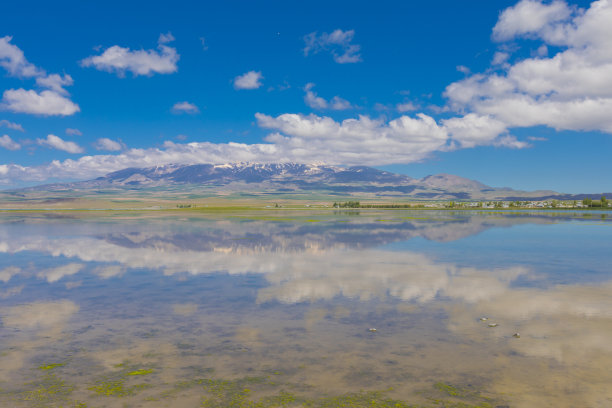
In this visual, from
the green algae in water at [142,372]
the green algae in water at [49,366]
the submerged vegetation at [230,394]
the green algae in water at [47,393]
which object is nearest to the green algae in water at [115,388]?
the submerged vegetation at [230,394]

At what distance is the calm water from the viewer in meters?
11.2

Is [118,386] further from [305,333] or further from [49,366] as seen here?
[305,333]

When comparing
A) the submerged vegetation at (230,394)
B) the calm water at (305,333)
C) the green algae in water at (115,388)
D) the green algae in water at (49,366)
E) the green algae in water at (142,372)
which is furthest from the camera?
the green algae in water at (49,366)

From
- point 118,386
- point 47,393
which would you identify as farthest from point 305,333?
point 47,393

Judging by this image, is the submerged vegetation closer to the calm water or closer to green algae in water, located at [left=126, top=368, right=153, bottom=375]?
the calm water

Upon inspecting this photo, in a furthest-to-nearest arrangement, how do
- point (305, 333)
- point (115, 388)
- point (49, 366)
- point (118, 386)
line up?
1. point (305, 333)
2. point (49, 366)
3. point (118, 386)
4. point (115, 388)

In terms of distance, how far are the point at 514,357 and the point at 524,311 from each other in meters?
6.18

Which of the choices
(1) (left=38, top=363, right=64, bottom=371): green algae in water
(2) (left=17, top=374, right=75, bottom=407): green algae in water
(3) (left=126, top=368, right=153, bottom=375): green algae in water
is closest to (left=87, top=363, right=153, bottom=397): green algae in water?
(3) (left=126, top=368, right=153, bottom=375): green algae in water

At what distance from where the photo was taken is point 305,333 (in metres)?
15.6

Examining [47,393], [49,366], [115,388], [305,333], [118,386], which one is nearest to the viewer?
[47,393]

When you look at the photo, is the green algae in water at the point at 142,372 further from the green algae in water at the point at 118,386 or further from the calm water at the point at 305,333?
the calm water at the point at 305,333

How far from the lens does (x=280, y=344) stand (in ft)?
47.6

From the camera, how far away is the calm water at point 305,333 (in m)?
11.2

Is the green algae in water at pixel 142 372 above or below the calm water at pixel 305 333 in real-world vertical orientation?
below
